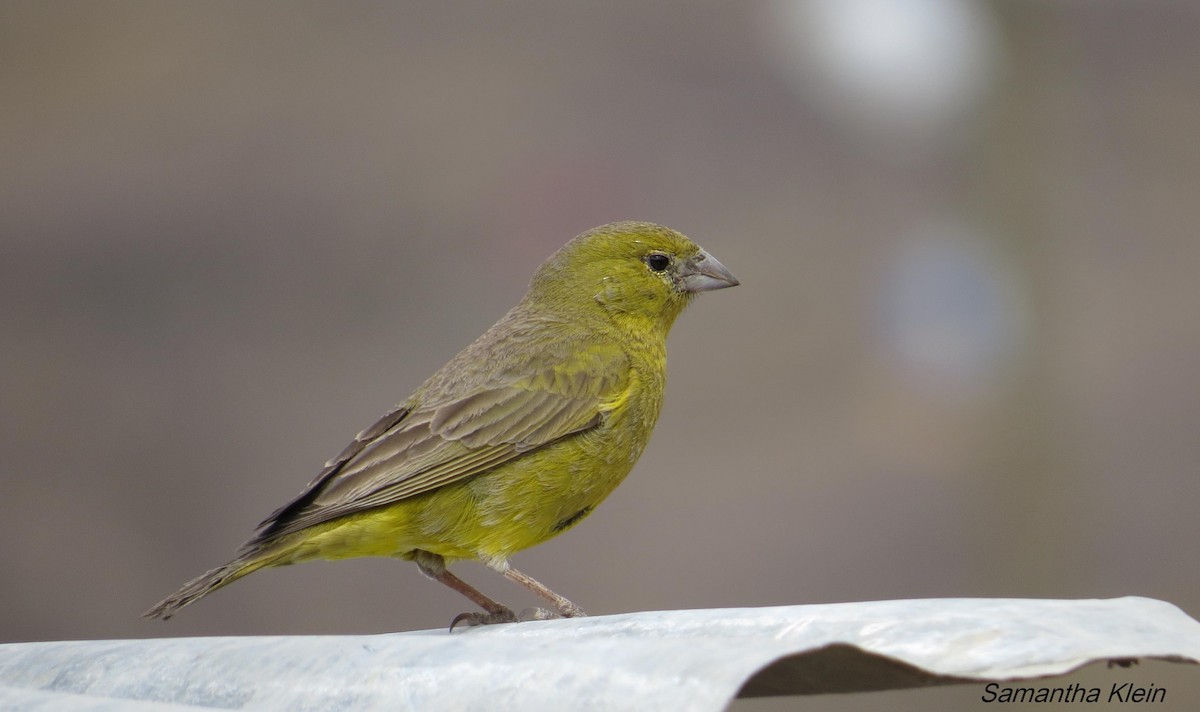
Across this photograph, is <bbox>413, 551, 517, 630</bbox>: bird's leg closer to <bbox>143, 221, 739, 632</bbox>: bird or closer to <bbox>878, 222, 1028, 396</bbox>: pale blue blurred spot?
<bbox>143, 221, 739, 632</bbox>: bird

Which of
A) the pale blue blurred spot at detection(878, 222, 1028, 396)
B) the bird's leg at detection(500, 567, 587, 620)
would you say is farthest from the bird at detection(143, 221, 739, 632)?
the pale blue blurred spot at detection(878, 222, 1028, 396)

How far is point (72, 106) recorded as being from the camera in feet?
22.2

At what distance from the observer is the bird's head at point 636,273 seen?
4211mm

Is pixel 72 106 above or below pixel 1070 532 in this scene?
above

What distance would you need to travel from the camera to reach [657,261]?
4.27 m

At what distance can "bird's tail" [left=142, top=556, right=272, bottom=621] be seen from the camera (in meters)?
3.08

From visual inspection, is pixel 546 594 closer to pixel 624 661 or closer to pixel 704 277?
pixel 704 277

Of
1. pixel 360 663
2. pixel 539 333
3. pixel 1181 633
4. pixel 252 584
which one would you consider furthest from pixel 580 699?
pixel 252 584

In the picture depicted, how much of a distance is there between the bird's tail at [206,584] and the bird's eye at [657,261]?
1655mm

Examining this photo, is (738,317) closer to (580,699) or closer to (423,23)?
(423,23)

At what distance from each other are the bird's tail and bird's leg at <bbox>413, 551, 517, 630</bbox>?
0.52m

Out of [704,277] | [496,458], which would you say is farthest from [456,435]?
[704,277]

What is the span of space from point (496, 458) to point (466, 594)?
41 centimetres

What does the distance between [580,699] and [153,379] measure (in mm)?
5765
